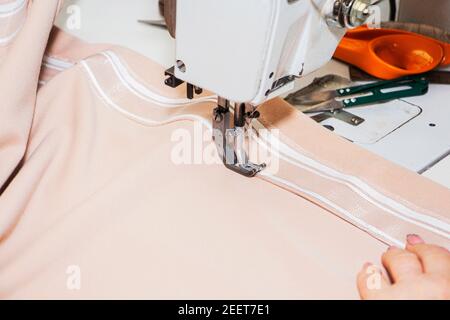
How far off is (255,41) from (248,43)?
0.04 ft

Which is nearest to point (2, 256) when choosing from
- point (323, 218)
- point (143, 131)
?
point (143, 131)

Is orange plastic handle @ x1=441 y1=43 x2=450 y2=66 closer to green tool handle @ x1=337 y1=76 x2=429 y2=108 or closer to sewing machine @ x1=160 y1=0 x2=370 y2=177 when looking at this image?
green tool handle @ x1=337 y1=76 x2=429 y2=108

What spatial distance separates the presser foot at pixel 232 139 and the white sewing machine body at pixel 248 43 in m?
0.11

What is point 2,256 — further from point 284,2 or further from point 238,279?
point 284,2

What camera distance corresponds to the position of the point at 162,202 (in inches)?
34.6

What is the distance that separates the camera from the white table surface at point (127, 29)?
1284 millimetres

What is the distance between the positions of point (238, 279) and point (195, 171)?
232 millimetres

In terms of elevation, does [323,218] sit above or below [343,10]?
below

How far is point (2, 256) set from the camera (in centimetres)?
86

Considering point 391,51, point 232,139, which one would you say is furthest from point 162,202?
→ point 391,51

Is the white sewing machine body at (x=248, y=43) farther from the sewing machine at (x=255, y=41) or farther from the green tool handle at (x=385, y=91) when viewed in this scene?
the green tool handle at (x=385, y=91)

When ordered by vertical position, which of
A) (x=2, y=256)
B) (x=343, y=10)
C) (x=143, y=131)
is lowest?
(x=2, y=256)

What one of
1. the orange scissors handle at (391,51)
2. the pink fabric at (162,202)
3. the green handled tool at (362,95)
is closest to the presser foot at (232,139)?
the pink fabric at (162,202)

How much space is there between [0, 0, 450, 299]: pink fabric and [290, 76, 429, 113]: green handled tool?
12 cm
